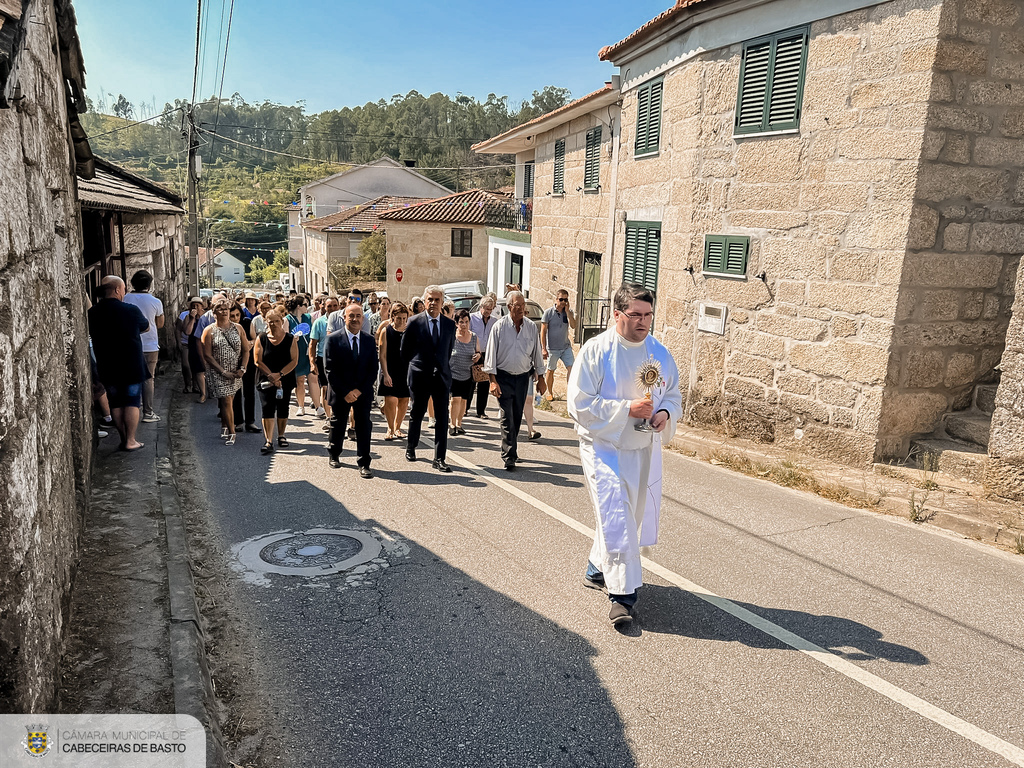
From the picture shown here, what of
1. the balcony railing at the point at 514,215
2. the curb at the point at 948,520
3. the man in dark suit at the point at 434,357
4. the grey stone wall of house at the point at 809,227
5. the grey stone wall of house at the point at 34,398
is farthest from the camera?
the balcony railing at the point at 514,215

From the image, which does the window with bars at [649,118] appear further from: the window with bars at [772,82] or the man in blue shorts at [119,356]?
the man in blue shorts at [119,356]

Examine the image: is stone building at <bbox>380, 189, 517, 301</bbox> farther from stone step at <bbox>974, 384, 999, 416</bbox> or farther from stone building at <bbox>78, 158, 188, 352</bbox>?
stone step at <bbox>974, 384, 999, 416</bbox>

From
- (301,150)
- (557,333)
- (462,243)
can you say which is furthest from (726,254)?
(301,150)

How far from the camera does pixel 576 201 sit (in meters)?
16.5

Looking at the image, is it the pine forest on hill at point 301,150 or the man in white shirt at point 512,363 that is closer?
the man in white shirt at point 512,363

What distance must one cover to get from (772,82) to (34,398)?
8.24m

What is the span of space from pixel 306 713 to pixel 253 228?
9288 cm

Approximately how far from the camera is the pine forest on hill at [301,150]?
80.6 metres

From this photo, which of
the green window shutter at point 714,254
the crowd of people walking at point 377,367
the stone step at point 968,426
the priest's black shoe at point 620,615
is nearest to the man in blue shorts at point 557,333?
the crowd of people walking at point 377,367

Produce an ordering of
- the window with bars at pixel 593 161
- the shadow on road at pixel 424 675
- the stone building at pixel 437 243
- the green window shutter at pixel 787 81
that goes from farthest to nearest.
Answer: the stone building at pixel 437 243 < the window with bars at pixel 593 161 < the green window shutter at pixel 787 81 < the shadow on road at pixel 424 675

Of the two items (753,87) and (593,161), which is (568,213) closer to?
(593,161)

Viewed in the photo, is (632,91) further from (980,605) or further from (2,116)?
(2,116)

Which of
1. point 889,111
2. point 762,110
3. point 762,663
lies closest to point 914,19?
point 889,111

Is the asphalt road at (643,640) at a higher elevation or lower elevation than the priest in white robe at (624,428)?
lower
